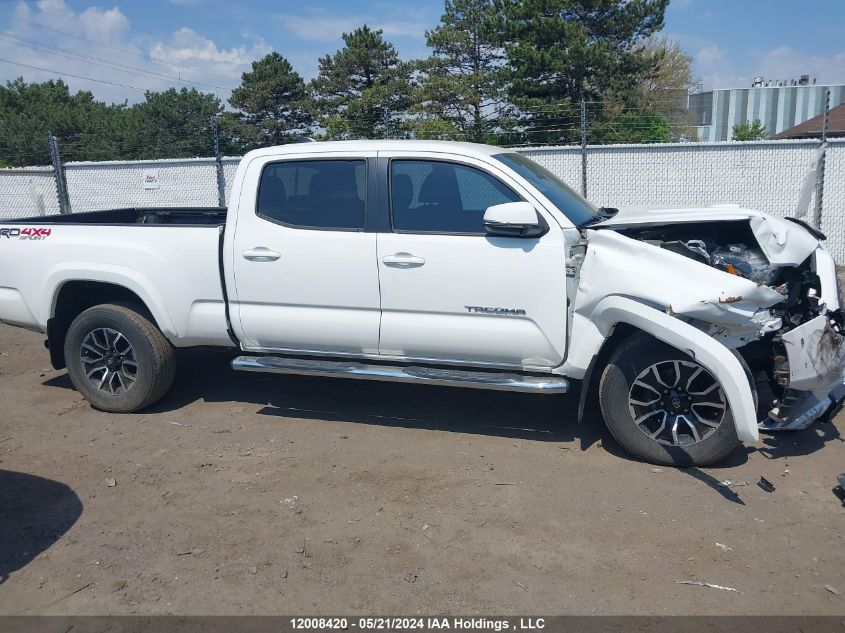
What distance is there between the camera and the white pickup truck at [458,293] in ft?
14.5

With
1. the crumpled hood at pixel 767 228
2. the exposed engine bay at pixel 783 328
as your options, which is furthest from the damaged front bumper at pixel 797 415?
the crumpled hood at pixel 767 228

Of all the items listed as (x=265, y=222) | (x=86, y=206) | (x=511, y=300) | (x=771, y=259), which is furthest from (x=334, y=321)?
(x=86, y=206)

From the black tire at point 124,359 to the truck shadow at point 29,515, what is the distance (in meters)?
1.06

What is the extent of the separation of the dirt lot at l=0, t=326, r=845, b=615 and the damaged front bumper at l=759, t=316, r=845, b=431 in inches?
12.6

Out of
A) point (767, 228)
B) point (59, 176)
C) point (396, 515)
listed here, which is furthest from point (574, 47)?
point (396, 515)

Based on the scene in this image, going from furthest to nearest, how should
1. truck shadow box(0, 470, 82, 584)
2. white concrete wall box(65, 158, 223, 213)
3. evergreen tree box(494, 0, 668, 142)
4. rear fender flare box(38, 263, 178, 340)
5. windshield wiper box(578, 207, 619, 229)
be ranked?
evergreen tree box(494, 0, 668, 142)
white concrete wall box(65, 158, 223, 213)
rear fender flare box(38, 263, 178, 340)
windshield wiper box(578, 207, 619, 229)
truck shadow box(0, 470, 82, 584)

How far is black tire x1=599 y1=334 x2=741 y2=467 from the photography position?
14.6 ft

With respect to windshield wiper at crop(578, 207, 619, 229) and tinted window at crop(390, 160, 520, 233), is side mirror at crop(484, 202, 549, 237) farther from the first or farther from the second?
windshield wiper at crop(578, 207, 619, 229)

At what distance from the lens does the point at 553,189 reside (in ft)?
17.2

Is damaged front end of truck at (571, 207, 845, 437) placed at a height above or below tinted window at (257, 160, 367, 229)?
below

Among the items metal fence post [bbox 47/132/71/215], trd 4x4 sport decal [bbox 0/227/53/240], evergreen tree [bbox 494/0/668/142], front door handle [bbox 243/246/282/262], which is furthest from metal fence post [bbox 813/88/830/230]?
evergreen tree [bbox 494/0/668/142]

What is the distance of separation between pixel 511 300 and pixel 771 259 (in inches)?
64.6

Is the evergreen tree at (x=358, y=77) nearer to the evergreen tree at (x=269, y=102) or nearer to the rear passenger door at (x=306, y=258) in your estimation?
the evergreen tree at (x=269, y=102)
